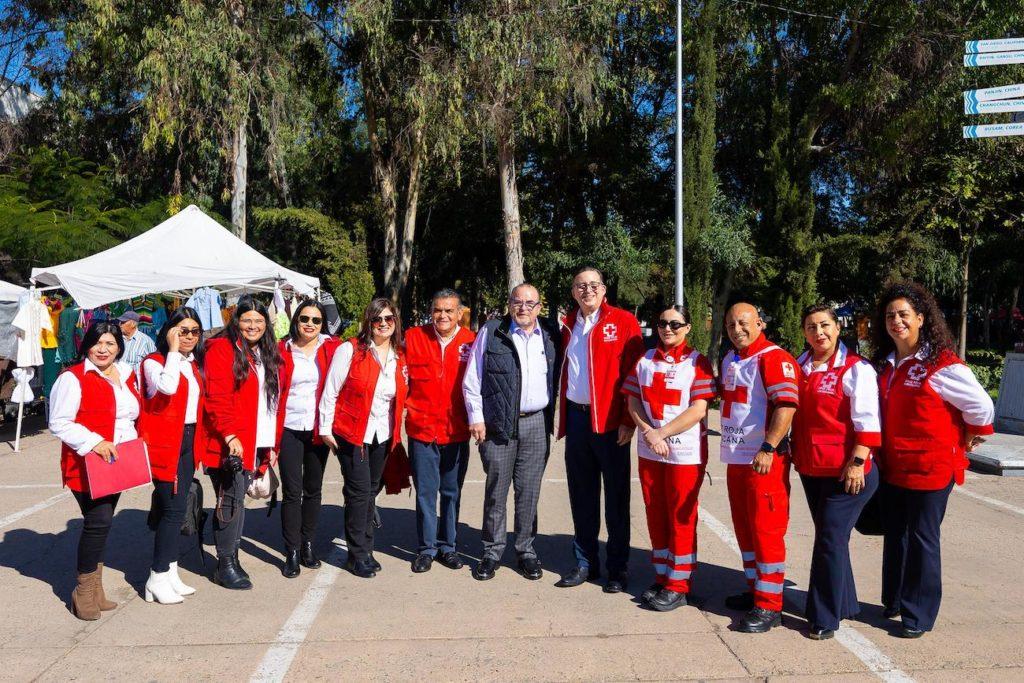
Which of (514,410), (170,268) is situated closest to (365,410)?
(514,410)

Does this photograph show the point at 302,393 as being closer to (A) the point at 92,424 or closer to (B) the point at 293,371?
(B) the point at 293,371

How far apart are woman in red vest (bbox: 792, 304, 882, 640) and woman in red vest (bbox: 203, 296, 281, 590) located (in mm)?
3092

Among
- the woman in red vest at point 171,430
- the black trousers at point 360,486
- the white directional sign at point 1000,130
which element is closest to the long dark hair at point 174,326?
the woman in red vest at point 171,430

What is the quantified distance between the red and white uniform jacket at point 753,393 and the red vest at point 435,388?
1712mm

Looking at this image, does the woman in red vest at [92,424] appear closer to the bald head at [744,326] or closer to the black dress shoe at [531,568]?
the black dress shoe at [531,568]

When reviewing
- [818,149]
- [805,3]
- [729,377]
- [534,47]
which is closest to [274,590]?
[729,377]

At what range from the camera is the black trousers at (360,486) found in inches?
209

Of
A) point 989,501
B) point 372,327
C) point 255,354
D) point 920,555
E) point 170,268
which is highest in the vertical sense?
point 170,268

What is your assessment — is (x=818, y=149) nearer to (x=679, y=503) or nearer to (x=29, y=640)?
(x=679, y=503)

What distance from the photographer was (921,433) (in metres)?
4.25

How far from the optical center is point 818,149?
21.6 meters

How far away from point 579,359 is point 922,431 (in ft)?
6.26

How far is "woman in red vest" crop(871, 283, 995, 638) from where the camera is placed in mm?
4219

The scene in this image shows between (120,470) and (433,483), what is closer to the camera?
(120,470)
